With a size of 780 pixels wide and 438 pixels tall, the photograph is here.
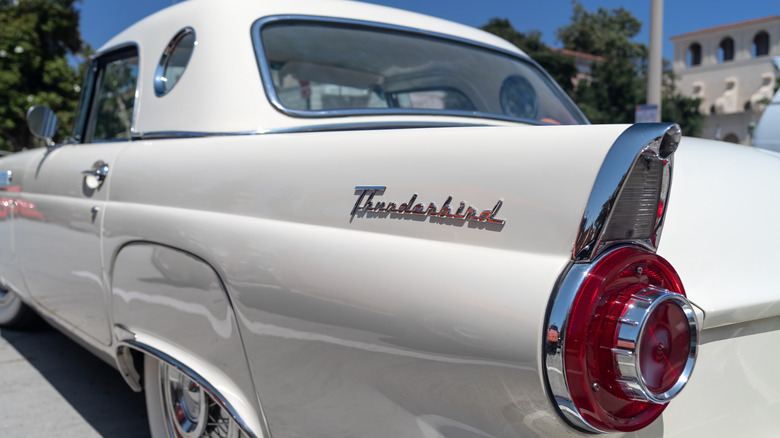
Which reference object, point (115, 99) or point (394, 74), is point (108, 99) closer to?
point (115, 99)

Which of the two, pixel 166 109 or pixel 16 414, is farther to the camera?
pixel 16 414

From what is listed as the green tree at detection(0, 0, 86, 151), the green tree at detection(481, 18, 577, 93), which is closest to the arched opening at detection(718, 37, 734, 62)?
the green tree at detection(481, 18, 577, 93)

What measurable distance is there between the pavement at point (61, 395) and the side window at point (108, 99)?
4.25ft

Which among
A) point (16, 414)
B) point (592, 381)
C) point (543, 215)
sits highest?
point (543, 215)

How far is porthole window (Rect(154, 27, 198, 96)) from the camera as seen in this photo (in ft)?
7.64

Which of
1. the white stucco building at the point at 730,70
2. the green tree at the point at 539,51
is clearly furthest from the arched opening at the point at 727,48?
the green tree at the point at 539,51

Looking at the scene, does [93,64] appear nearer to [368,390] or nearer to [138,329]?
[138,329]

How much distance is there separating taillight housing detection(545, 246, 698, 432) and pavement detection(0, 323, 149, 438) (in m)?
2.29

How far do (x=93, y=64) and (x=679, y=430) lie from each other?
3021mm

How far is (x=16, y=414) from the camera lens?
3.00m

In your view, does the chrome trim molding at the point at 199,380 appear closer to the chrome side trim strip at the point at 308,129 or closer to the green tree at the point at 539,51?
the chrome side trim strip at the point at 308,129

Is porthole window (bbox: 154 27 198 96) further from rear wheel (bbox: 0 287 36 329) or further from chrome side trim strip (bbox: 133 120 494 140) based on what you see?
rear wheel (bbox: 0 287 36 329)

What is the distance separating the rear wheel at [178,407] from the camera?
202 cm

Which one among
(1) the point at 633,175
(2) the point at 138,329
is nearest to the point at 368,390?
(1) the point at 633,175
